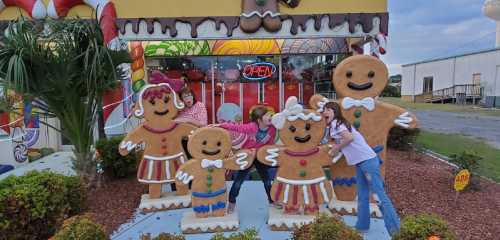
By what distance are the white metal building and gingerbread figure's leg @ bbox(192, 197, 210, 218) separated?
3159 centimetres

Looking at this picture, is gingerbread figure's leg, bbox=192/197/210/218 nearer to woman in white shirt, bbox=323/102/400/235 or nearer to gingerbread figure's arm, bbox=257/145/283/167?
gingerbread figure's arm, bbox=257/145/283/167

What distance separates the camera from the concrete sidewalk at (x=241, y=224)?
12.9 feet

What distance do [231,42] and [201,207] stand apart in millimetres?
6041

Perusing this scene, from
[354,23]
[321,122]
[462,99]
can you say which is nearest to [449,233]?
[321,122]

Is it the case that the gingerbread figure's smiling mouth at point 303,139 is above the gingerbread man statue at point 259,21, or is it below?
below

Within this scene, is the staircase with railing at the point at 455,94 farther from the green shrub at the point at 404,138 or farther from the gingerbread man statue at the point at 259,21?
the gingerbread man statue at the point at 259,21

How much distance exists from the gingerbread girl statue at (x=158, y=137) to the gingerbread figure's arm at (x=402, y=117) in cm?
256

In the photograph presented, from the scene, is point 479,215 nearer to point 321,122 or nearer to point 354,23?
point 321,122

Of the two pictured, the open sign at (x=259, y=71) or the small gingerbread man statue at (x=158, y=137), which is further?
the open sign at (x=259, y=71)

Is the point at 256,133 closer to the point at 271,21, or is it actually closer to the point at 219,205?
the point at 219,205

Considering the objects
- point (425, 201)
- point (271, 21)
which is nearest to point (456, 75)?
point (271, 21)

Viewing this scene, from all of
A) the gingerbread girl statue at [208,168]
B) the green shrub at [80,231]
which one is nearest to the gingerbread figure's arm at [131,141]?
the gingerbread girl statue at [208,168]

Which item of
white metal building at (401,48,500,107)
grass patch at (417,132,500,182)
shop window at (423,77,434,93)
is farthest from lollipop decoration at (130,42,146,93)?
shop window at (423,77,434,93)

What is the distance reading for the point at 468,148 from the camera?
338 inches
